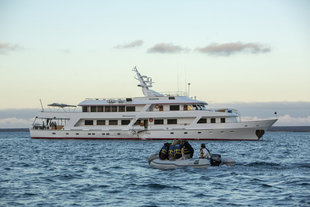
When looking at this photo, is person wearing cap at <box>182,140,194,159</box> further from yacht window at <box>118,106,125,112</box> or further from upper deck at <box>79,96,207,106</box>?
yacht window at <box>118,106,125,112</box>

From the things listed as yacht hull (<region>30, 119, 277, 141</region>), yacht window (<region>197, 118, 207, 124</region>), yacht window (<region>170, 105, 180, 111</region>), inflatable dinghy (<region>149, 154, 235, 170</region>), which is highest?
yacht window (<region>170, 105, 180, 111</region>)

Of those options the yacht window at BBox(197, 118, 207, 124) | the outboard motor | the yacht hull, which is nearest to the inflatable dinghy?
the outboard motor

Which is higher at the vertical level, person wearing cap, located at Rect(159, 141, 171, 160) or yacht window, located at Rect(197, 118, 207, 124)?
yacht window, located at Rect(197, 118, 207, 124)

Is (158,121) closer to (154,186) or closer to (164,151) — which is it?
(164,151)

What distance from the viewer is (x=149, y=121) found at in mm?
51625

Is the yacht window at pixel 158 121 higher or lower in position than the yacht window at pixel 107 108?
lower

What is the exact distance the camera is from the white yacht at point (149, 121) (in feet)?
160

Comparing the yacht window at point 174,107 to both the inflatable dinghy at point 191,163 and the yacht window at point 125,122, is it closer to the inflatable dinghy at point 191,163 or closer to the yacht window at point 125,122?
the yacht window at point 125,122

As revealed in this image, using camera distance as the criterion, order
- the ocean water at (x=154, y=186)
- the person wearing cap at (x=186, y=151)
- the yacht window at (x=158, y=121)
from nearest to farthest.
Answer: the ocean water at (x=154, y=186) → the person wearing cap at (x=186, y=151) → the yacht window at (x=158, y=121)

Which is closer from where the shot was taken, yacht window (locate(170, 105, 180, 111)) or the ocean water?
the ocean water

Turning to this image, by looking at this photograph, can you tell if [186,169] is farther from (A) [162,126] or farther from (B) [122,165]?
(A) [162,126]

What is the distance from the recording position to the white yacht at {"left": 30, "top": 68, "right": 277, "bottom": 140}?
1921 inches

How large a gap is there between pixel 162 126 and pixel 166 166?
28.5 meters

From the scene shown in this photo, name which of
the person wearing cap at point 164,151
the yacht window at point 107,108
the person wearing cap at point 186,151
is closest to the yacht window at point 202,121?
the yacht window at point 107,108
